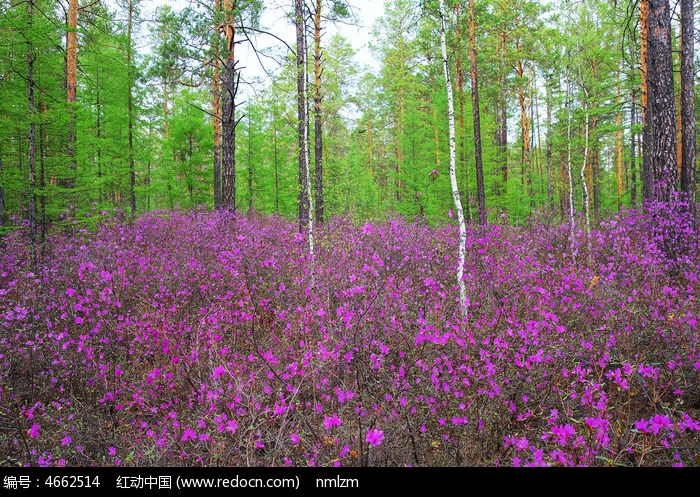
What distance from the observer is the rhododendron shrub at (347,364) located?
2650mm

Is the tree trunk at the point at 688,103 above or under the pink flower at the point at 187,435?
above

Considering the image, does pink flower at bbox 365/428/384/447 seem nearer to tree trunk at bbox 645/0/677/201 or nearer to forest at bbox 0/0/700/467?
forest at bbox 0/0/700/467

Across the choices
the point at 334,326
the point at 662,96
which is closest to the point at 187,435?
the point at 334,326

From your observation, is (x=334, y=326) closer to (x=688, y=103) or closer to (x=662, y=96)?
(x=662, y=96)

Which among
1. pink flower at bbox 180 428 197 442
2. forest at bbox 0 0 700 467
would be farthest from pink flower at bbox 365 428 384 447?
pink flower at bbox 180 428 197 442

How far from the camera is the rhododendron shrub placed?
2650 millimetres

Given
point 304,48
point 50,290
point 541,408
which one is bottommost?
point 541,408

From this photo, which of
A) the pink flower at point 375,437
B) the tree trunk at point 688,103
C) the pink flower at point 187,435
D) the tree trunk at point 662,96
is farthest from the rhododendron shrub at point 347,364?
the tree trunk at point 688,103

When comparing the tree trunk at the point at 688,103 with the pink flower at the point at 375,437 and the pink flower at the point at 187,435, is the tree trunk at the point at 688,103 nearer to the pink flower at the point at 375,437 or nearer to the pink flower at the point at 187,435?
the pink flower at the point at 375,437

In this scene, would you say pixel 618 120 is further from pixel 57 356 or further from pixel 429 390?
pixel 57 356

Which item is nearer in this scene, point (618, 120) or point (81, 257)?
point (81, 257)

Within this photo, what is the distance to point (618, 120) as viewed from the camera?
24.4m
